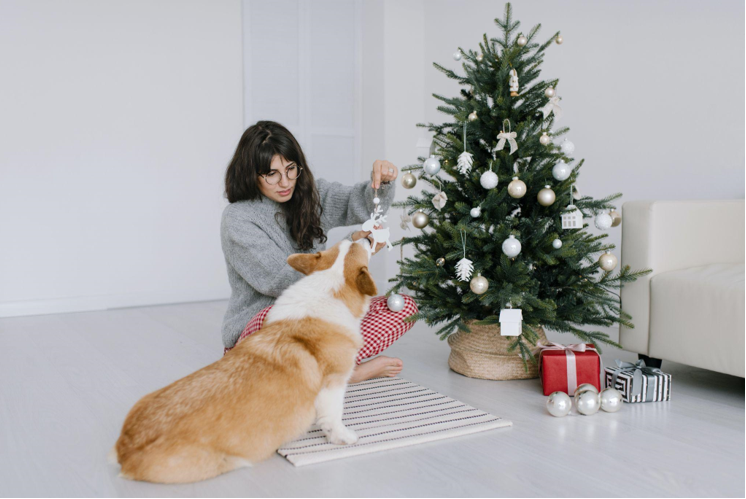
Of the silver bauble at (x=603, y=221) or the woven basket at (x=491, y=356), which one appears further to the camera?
the woven basket at (x=491, y=356)

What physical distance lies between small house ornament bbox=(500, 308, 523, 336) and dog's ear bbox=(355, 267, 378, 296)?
0.64 metres

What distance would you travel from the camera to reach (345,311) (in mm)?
1658

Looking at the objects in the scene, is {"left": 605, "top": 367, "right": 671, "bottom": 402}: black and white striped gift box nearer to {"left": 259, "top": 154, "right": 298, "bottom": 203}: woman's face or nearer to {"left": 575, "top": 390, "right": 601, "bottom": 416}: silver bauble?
{"left": 575, "top": 390, "right": 601, "bottom": 416}: silver bauble

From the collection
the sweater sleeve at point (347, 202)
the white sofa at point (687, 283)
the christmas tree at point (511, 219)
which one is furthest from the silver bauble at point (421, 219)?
the white sofa at point (687, 283)

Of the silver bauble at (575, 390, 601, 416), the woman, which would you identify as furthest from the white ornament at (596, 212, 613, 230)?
the woman

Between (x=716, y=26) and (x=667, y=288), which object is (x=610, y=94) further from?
(x=667, y=288)

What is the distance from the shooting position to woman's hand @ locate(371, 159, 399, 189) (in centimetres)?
216

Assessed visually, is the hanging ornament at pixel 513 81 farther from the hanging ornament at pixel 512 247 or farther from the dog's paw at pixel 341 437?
A: the dog's paw at pixel 341 437

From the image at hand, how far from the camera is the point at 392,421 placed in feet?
6.15

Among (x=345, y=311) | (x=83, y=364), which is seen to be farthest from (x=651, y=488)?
(x=83, y=364)

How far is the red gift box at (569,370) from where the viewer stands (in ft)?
6.96

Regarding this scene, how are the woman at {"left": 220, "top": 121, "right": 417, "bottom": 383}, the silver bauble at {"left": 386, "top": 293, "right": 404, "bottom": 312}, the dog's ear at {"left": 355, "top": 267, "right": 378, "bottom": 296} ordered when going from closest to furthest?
the dog's ear at {"left": 355, "top": 267, "right": 378, "bottom": 296} < the woman at {"left": 220, "top": 121, "right": 417, "bottom": 383} < the silver bauble at {"left": 386, "top": 293, "right": 404, "bottom": 312}

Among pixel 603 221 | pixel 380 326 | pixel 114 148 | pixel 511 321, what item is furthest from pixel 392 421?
pixel 114 148

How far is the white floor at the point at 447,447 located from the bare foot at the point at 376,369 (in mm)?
126
